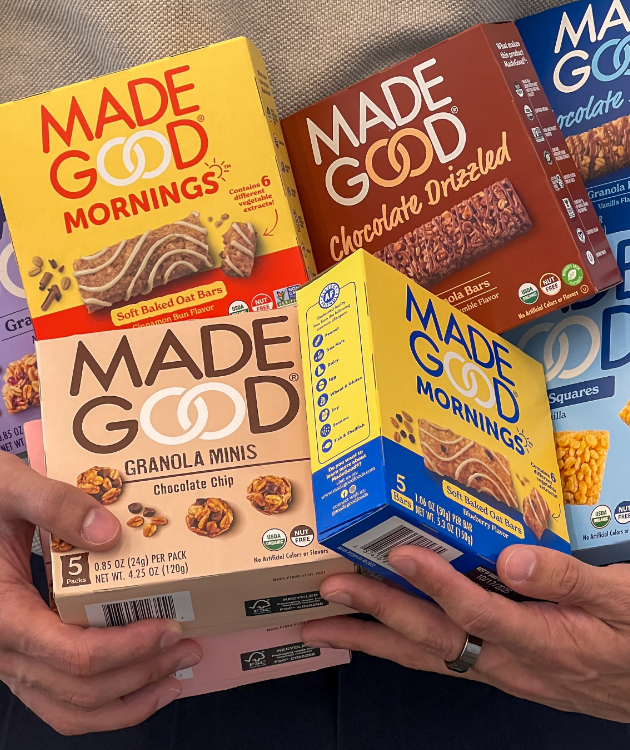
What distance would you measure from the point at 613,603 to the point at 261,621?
0.42 metres

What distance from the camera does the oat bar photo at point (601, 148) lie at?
0.99 m

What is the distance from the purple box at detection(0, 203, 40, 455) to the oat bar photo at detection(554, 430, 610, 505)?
2.40 ft

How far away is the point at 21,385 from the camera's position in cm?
104

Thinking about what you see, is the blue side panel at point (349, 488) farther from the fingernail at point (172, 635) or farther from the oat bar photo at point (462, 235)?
the oat bar photo at point (462, 235)

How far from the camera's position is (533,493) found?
2.73 ft

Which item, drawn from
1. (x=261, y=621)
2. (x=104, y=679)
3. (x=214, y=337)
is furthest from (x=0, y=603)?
(x=214, y=337)

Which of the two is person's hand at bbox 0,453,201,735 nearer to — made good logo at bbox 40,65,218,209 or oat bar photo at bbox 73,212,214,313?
oat bar photo at bbox 73,212,214,313

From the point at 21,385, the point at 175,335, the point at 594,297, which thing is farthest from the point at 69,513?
the point at 594,297

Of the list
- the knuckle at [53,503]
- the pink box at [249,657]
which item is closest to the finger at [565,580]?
the pink box at [249,657]

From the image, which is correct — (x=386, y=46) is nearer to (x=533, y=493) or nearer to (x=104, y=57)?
(x=104, y=57)

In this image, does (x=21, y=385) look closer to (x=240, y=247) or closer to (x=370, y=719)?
(x=240, y=247)

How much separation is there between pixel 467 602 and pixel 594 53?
77cm

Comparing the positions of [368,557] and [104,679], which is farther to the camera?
[104,679]

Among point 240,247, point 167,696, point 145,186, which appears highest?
point 145,186
